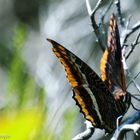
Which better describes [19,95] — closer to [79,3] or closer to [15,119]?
[15,119]

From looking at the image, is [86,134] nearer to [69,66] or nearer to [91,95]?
[69,66]

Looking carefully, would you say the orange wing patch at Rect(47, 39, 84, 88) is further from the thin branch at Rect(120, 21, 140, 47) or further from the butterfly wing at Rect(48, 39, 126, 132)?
the thin branch at Rect(120, 21, 140, 47)

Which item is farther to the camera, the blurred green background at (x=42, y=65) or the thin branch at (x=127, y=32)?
the thin branch at (x=127, y=32)

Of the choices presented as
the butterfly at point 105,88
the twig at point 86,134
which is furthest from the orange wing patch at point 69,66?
the twig at point 86,134

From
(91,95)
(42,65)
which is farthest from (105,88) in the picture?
(42,65)

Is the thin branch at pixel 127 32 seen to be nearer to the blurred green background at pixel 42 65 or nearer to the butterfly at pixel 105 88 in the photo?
the butterfly at pixel 105 88

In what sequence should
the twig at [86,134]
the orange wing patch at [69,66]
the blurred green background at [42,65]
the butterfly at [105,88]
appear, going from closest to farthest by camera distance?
the blurred green background at [42,65] < the twig at [86,134] < the orange wing patch at [69,66] < the butterfly at [105,88]
